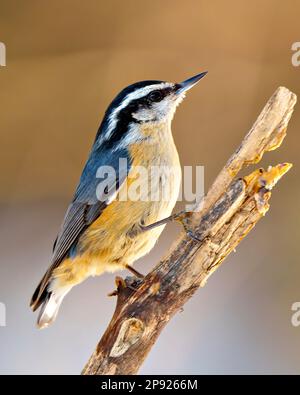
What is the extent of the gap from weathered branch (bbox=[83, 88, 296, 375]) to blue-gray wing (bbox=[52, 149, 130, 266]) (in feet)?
1.54

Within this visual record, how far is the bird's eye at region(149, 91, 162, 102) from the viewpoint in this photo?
2428mm

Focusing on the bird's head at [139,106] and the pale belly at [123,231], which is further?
the bird's head at [139,106]

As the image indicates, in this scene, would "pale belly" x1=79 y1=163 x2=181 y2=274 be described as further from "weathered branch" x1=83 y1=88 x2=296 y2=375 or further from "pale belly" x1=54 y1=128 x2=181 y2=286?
"weathered branch" x1=83 y1=88 x2=296 y2=375

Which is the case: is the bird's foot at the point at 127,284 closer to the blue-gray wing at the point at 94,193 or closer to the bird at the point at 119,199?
the bird at the point at 119,199

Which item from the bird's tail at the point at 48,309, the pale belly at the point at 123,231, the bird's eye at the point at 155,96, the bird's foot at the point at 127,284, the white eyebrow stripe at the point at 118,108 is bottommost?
the bird's tail at the point at 48,309

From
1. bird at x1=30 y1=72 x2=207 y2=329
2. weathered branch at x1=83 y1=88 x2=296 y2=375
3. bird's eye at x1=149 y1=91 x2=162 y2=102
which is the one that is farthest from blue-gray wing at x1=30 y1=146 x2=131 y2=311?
weathered branch at x1=83 y1=88 x2=296 y2=375

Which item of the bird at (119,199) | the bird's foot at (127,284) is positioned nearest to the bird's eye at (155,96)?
the bird at (119,199)

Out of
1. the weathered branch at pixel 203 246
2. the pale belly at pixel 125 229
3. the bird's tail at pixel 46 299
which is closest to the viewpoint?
the weathered branch at pixel 203 246

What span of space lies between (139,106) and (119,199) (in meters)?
0.41

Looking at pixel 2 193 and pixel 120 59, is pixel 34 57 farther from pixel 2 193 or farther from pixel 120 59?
pixel 2 193

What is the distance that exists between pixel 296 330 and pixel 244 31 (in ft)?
6.91

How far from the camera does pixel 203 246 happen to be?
184 cm

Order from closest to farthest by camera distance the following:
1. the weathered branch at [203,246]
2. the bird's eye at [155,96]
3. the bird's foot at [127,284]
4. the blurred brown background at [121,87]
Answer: the weathered branch at [203,246]
the bird's foot at [127,284]
the bird's eye at [155,96]
the blurred brown background at [121,87]

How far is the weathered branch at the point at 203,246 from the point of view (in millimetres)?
1807
